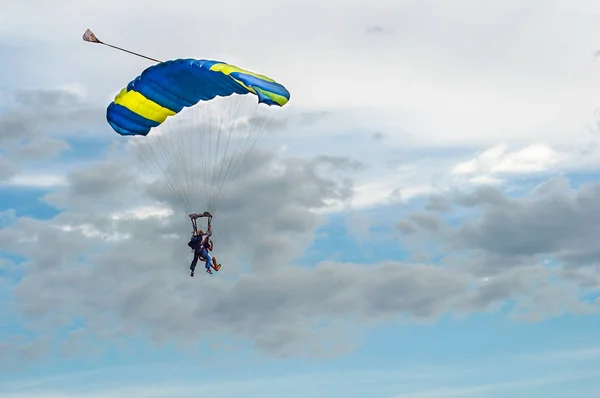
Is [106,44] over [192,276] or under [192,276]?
over

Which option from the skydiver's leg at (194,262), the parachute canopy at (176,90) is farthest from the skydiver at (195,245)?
the parachute canopy at (176,90)

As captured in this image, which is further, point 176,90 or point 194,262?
point 176,90

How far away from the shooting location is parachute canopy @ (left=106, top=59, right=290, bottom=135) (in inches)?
2184

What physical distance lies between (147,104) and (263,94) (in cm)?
898

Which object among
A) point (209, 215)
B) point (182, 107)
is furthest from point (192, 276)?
point (182, 107)

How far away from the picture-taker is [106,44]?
56562mm

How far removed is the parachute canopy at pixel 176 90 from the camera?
55469 mm

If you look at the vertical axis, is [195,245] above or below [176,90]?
below

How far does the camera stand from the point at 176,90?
197ft

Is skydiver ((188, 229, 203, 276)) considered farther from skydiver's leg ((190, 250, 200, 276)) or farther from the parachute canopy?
the parachute canopy

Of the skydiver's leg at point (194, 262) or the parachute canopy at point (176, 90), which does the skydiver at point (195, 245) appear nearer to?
the skydiver's leg at point (194, 262)

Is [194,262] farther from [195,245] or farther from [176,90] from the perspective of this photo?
[176,90]

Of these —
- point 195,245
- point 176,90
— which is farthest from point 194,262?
point 176,90

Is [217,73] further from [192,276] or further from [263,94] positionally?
[192,276]
